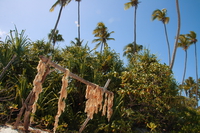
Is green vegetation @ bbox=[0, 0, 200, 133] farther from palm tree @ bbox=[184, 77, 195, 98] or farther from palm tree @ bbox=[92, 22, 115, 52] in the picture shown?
palm tree @ bbox=[184, 77, 195, 98]

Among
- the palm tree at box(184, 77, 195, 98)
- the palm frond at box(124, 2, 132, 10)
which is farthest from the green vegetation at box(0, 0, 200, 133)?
the palm tree at box(184, 77, 195, 98)

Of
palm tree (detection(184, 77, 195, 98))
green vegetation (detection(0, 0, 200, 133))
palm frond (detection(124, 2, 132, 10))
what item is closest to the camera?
green vegetation (detection(0, 0, 200, 133))

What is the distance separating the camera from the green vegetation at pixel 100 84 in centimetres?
451

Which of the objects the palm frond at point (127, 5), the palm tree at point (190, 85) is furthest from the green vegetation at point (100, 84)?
the palm tree at point (190, 85)

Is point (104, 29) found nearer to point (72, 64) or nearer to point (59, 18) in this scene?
point (59, 18)

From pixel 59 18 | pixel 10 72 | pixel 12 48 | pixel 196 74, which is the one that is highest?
pixel 59 18

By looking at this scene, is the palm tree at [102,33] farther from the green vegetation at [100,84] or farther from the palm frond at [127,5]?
the green vegetation at [100,84]

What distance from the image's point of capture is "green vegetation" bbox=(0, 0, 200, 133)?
14.8ft

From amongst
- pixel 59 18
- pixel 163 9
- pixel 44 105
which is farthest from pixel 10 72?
pixel 163 9

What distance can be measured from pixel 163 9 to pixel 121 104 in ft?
54.4

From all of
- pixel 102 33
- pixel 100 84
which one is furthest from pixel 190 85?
pixel 100 84

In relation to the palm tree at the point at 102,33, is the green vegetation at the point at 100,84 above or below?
below

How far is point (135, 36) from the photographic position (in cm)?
1844

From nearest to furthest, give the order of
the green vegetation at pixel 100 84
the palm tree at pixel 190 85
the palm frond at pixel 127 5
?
the green vegetation at pixel 100 84 < the palm frond at pixel 127 5 < the palm tree at pixel 190 85
